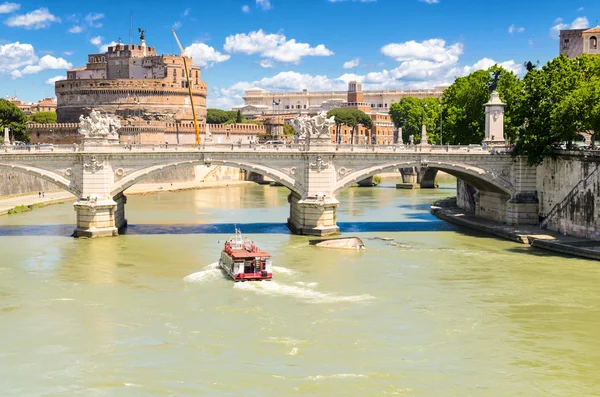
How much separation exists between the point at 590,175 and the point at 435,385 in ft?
63.5

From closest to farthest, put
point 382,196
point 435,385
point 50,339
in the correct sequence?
1. point 435,385
2. point 50,339
3. point 382,196

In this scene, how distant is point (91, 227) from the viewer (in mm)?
38281

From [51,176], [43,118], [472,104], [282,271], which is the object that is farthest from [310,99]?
[282,271]

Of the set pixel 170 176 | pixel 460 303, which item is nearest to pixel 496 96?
pixel 460 303

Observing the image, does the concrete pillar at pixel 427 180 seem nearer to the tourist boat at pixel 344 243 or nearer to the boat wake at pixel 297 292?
the tourist boat at pixel 344 243

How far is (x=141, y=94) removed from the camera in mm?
100438

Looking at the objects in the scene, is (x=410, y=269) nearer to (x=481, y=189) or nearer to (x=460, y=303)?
Answer: (x=460, y=303)

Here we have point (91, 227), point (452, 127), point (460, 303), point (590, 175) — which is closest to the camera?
point (460, 303)

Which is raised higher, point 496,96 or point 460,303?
point 496,96

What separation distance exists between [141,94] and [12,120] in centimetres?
2401

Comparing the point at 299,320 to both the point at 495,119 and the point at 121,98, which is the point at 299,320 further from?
the point at 121,98

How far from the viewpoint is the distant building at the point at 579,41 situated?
7444 cm

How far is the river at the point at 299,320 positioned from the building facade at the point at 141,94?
62563 mm

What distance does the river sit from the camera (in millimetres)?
18594
